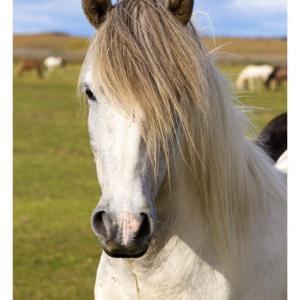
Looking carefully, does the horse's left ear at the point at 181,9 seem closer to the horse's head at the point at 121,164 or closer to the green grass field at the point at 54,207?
the horse's head at the point at 121,164

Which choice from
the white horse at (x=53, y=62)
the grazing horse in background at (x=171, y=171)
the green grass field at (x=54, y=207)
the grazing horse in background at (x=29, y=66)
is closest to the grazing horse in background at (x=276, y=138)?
the green grass field at (x=54, y=207)

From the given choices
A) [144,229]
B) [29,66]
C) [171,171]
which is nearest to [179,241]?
[171,171]

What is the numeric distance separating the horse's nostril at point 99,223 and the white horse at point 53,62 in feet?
108

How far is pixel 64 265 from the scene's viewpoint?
625cm

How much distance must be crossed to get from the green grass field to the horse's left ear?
1.32 ft

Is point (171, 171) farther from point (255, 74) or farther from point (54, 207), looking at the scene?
point (255, 74)

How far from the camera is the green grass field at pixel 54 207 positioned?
18.5 ft

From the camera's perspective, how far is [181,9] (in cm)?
216

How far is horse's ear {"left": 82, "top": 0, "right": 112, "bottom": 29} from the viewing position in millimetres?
2176

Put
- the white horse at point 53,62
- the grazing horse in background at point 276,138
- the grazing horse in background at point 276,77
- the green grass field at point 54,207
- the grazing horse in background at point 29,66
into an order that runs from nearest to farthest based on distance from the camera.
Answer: the grazing horse in background at point 276,138, the green grass field at point 54,207, the grazing horse in background at point 276,77, the grazing horse in background at point 29,66, the white horse at point 53,62

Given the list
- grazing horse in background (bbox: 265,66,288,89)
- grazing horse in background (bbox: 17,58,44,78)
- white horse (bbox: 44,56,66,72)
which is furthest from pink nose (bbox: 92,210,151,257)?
grazing horse in background (bbox: 17,58,44,78)

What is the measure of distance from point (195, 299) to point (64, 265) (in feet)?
13.4

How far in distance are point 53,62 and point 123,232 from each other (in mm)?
33752

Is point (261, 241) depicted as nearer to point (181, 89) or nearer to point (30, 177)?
point (181, 89)
